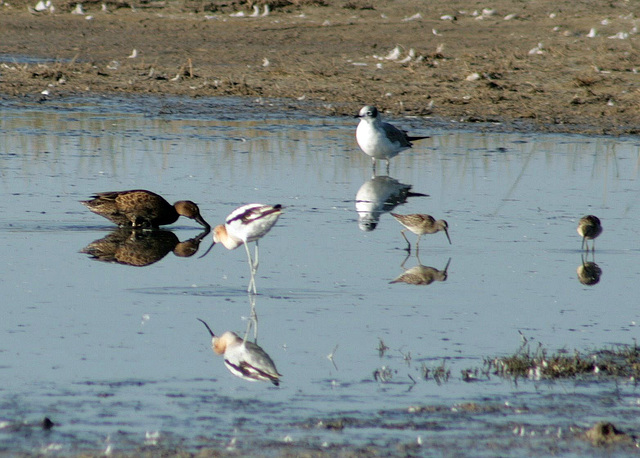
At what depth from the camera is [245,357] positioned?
22.4 feet

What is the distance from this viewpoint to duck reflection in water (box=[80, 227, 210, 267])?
9586mm

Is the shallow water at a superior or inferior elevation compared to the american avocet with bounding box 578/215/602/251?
inferior

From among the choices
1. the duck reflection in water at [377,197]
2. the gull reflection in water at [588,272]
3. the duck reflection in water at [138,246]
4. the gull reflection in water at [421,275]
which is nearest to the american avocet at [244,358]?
the gull reflection in water at [421,275]

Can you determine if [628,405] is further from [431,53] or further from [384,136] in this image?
[431,53]

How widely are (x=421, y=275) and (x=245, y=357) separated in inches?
101

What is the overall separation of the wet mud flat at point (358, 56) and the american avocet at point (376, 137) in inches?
152

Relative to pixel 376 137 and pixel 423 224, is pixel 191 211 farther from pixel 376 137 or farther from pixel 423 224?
pixel 376 137

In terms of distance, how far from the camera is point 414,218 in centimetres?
1012

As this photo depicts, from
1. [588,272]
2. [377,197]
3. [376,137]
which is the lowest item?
[588,272]

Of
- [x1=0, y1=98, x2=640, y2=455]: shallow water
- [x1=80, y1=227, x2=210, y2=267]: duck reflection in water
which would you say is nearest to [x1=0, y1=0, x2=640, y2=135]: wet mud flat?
[x1=0, y1=98, x2=640, y2=455]: shallow water

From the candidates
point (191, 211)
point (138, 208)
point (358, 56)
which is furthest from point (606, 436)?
point (358, 56)

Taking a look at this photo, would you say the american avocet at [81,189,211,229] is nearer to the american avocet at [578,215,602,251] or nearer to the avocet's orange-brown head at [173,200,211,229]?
the avocet's orange-brown head at [173,200,211,229]

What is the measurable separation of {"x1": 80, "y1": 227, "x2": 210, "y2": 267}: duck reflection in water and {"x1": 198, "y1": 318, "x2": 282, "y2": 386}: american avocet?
241 cm

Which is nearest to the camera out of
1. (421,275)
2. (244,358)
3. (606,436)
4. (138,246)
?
(606,436)
